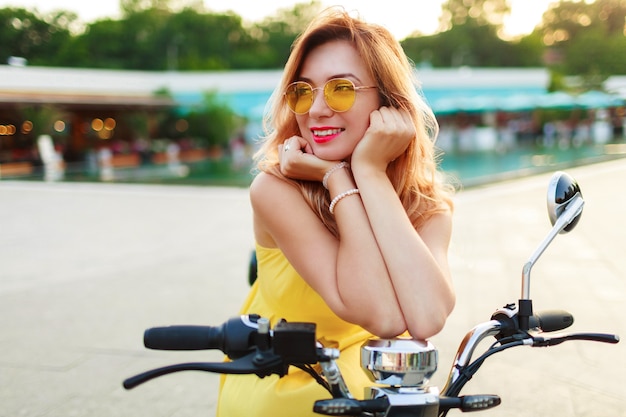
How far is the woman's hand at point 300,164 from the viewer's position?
1681 millimetres

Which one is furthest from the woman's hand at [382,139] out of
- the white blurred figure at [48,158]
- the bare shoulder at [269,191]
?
the white blurred figure at [48,158]

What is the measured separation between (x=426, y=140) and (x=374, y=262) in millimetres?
737

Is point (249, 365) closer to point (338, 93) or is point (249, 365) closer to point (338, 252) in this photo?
point (338, 252)

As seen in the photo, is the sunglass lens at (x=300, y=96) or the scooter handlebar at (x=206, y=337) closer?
the scooter handlebar at (x=206, y=337)

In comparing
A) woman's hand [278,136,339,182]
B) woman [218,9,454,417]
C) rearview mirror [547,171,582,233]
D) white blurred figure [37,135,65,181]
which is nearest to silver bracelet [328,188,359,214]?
woman [218,9,454,417]

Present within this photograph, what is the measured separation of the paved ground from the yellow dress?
5.46 feet

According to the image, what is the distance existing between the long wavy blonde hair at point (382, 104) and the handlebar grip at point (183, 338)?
0.64 metres

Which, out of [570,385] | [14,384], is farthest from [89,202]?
[570,385]

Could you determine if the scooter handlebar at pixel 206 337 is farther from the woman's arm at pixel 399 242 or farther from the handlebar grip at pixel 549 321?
the handlebar grip at pixel 549 321

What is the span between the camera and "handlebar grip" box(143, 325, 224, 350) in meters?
1.16

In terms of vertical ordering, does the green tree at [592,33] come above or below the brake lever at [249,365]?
above

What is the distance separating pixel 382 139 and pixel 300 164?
0.24 metres

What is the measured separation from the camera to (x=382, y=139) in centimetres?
166

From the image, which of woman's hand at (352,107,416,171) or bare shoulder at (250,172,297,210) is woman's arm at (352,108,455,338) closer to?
woman's hand at (352,107,416,171)
